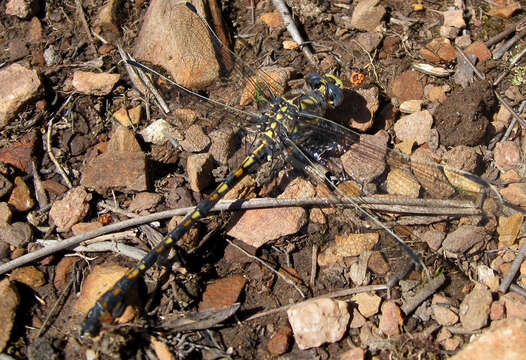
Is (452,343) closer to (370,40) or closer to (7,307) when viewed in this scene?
(370,40)

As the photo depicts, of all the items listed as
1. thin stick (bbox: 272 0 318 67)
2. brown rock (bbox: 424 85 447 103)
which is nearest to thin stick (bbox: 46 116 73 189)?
thin stick (bbox: 272 0 318 67)

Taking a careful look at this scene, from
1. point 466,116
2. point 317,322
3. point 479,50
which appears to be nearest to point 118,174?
point 317,322

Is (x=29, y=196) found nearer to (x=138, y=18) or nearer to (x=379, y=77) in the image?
(x=138, y=18)

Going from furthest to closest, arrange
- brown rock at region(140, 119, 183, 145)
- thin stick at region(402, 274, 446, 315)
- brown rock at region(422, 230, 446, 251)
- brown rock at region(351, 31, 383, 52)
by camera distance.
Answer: brown rock at region(351, 31, 383, 52) < brown rock at region(140, 119, 183, 145) < brown rock at region(422, 230, 446, 251) < thin stick at region(402, 274, 446, 315)

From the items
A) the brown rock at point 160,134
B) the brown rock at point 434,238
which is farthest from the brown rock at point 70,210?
the brown rock at point 434,238

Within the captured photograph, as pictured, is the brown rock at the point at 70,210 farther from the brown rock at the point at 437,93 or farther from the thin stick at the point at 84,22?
the brown rock at the point at 437,93

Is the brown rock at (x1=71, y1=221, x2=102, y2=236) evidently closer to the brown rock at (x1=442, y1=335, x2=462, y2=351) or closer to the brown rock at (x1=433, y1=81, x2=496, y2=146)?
the brown rock at (x1=442, y1=335, x2=462, y2=351)
